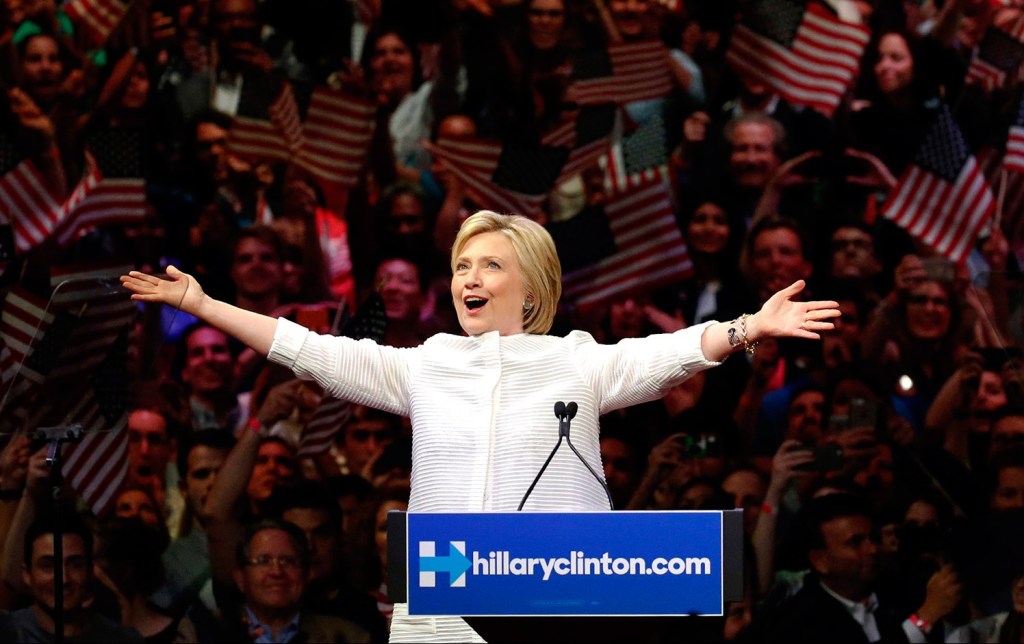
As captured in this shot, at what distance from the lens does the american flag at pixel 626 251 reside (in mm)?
6137

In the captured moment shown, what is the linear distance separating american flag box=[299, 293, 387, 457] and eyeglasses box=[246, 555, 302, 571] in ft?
1.48

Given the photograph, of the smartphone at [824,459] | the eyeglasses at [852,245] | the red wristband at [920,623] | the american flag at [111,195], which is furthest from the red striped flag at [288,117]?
the red wristband at [920,623]

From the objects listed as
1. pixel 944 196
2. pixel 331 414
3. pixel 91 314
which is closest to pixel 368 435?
pixel 331 414

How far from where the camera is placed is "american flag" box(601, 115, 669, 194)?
6.28 metres

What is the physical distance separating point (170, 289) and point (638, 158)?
3700mm

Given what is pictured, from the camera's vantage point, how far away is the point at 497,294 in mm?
2975

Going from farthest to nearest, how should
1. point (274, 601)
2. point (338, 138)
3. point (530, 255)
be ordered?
point (338, 138) < point (274, 601) < point (530, 255)

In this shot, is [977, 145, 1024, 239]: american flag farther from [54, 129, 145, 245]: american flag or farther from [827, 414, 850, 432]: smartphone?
[54, 129, 145, 245]: american flag

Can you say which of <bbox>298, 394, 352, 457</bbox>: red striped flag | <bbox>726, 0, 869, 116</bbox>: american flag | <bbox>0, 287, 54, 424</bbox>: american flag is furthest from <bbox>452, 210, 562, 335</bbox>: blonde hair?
<bbox>726, 0, 869, 116</bbox>: american flag

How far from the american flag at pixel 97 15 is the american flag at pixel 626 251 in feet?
6.74

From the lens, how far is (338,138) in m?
6.26

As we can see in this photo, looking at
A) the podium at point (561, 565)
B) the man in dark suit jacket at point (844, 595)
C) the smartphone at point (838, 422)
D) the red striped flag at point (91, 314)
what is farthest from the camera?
the smartphone at point (838, 422)

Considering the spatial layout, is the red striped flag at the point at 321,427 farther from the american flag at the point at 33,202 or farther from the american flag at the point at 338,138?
the american flag at the point at 33,202

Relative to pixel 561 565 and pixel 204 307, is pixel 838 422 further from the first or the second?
pixel 561 565
